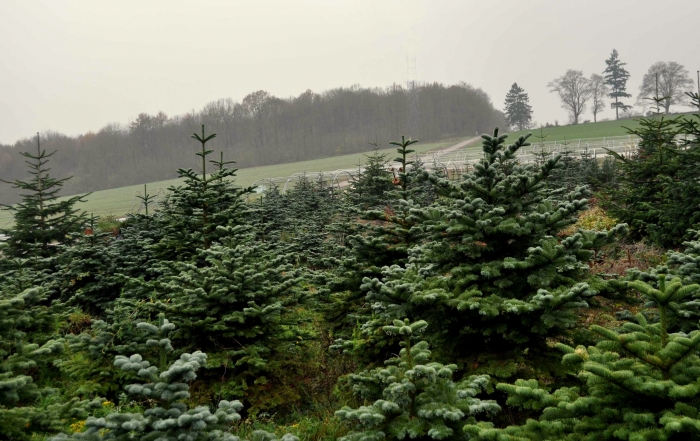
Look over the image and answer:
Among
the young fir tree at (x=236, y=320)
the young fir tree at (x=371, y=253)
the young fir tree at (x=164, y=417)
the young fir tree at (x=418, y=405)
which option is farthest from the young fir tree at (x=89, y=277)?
the young fir tree at (x=418, y=405)

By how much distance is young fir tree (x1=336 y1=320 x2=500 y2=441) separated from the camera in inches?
→ 107

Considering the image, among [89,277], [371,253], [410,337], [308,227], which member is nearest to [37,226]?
[89,277]

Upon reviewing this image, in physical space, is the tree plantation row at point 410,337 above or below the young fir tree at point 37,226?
below

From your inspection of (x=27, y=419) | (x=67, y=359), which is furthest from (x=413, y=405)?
(x=67, y=359)

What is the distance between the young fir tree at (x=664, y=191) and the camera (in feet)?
24.9

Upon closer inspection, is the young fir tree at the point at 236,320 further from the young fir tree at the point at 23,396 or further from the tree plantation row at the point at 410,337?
the young fir tree at the point at 23,396

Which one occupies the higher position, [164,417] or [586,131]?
[586,131]

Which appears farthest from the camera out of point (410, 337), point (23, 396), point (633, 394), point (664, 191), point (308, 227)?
point (308, 227)

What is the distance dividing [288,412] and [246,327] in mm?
1152

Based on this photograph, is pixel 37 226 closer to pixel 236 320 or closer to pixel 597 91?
pixel 236 320

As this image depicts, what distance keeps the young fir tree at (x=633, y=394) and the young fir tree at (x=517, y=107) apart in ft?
240

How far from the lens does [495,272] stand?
3791 mm

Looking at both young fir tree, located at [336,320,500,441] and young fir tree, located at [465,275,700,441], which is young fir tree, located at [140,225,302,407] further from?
young fir tree, located at [465,275,700,441]

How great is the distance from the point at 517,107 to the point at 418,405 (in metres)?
73.8
